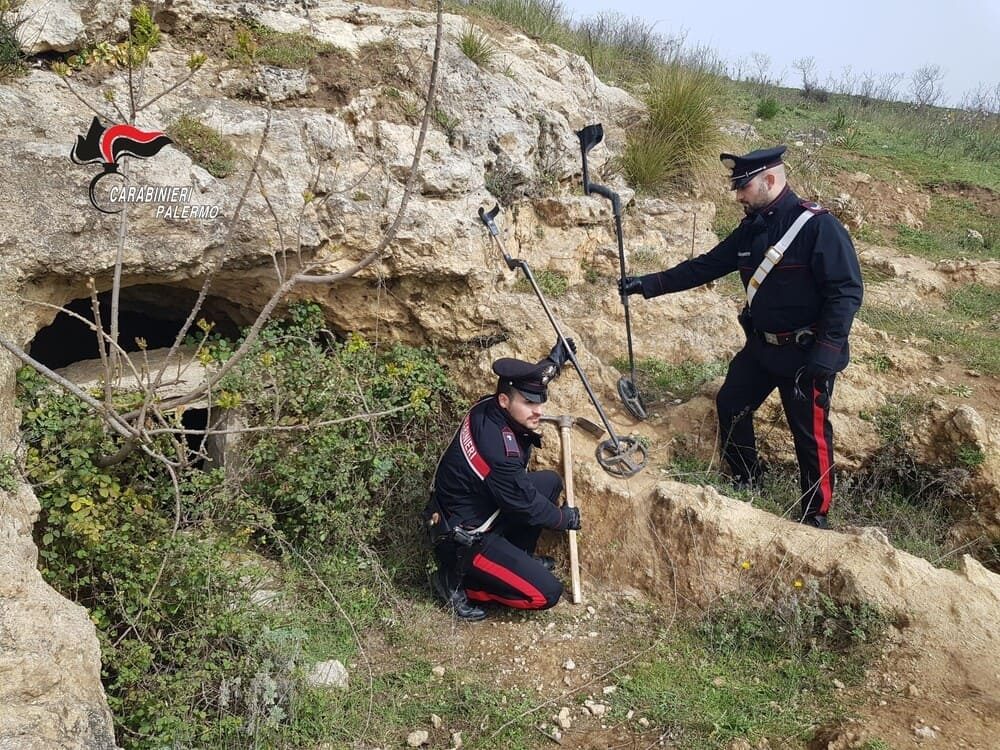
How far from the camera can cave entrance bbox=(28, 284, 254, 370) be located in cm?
511

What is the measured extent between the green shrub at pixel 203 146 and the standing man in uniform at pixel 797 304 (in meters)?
3.05

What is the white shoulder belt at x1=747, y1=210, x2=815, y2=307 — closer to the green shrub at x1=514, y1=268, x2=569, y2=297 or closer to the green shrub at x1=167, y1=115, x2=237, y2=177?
the green shrub at x1=514, y1=268, x2=569, y2=297

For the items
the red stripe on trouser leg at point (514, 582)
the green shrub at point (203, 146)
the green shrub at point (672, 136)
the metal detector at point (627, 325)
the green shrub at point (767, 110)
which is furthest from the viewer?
the green shrub at point (767, 110)

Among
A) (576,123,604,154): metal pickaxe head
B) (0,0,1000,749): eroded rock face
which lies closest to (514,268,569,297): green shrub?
(0,0,1000,749): eroded rock face

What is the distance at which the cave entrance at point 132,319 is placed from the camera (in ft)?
16.8

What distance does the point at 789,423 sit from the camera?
4230 mm

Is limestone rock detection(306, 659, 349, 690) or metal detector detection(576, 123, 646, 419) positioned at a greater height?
metal detector detection(576, 123, 646, 419)

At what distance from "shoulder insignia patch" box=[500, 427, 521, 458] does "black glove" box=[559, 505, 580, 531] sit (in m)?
0.47

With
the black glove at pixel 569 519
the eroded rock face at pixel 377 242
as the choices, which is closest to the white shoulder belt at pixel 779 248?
the eroded rock face at pixel 377 242

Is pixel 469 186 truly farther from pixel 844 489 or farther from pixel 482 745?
pixel 482 745

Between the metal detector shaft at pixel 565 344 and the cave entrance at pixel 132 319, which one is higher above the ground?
the metal detector shaft at pixel 565 344

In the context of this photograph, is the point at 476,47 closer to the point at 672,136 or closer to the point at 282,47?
the point at 282,47

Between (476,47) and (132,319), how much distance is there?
373 cm

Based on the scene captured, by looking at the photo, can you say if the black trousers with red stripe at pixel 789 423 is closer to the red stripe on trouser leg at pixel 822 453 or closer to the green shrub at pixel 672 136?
the red stripe on trouser leg at pixel 822 453
